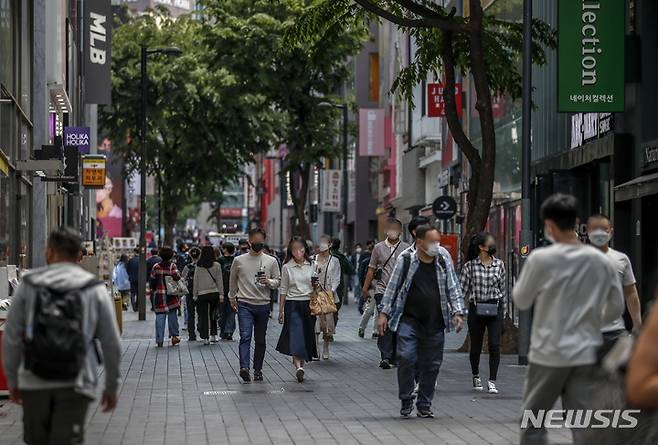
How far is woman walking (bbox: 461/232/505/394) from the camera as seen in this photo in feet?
54.1

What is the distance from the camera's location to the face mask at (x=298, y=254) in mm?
18984

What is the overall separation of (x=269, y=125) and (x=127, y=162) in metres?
6.35

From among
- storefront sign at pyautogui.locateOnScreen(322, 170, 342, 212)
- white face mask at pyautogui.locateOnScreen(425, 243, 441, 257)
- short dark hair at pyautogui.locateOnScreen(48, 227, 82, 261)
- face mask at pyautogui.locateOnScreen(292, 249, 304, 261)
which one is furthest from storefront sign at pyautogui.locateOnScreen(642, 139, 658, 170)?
storefront sign at pyautogui.locateOnScreen(322, 170, 342, 212)

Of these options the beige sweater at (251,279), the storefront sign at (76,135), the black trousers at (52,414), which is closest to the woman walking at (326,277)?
the beige sweater at (251,279)

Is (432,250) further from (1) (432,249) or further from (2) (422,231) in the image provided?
(2) (422,231)

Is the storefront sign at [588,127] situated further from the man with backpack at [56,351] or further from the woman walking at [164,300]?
the man with backpack at [56,351]

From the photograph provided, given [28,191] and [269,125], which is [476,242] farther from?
[269,125]

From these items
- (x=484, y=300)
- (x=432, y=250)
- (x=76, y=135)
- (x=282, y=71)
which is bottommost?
(x=484, y=300)

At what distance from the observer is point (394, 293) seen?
13.8 m

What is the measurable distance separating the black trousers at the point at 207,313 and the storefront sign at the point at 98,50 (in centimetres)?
1981

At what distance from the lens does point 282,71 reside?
1924 inches

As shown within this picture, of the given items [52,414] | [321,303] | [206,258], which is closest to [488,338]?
[321,303]

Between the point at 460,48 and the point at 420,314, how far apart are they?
10177 mm

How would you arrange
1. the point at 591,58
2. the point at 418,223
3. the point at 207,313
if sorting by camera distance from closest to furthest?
the point at 418,223, the point at 591,58, the point at 207,313
